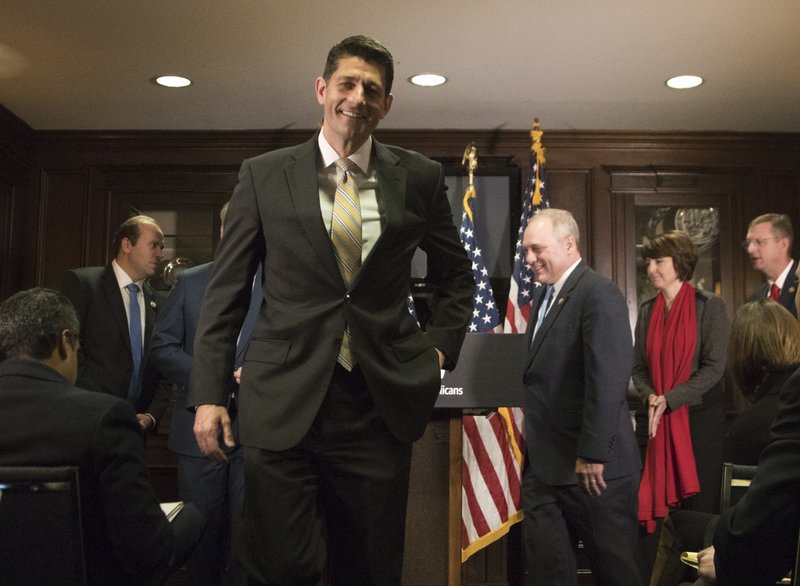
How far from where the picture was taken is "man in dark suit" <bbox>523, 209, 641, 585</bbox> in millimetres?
3078

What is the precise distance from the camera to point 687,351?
14.9 ft

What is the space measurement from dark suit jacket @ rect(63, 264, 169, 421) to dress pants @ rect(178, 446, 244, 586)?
0.92 meters

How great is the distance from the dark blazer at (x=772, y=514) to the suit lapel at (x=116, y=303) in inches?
129

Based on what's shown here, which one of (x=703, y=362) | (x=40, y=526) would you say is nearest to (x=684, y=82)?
(x=703, y=362)

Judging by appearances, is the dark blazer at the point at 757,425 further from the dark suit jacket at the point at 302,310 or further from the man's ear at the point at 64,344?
the man's ear at the point at 64,344

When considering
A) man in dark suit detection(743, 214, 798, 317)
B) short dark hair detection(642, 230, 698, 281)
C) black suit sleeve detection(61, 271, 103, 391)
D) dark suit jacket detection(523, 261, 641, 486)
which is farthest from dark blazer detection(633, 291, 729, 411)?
black suit sleeve detection(61, 271, 103, 391)

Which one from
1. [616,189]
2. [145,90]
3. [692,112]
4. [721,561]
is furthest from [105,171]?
[721,561]

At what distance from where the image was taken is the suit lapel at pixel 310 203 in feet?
5.29

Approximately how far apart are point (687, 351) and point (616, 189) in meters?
1.70

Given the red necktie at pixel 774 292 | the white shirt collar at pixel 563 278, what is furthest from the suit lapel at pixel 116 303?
the red necktie at pixel 774 292

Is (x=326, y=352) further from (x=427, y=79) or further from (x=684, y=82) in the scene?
(x=684, y=82)

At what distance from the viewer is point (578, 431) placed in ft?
10.6

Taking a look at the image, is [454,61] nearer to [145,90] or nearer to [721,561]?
[145,90]

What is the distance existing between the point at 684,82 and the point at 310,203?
3.82m
